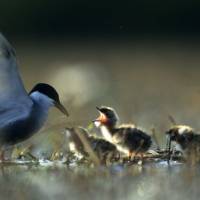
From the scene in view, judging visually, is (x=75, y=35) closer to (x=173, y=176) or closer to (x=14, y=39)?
(x=14, y=39)

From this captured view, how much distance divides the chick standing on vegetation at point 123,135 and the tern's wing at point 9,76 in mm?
686

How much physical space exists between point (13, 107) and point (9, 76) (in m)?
0.26

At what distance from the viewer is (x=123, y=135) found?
8.72 metres

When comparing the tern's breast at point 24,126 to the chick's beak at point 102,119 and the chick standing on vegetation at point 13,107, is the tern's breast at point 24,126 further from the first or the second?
the chick's beak at point 102,119

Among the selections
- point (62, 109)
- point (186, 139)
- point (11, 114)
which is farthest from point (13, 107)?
point (186, 139)

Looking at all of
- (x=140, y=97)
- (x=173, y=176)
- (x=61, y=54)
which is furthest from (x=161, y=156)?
(x=61, y=54)

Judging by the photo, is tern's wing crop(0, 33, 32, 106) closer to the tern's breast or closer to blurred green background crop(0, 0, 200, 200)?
the tern's breast

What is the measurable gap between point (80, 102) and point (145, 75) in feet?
12.9

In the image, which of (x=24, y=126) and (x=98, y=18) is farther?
(x=98, y=18)

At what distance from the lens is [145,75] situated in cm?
1447

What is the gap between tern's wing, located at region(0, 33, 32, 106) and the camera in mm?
8594

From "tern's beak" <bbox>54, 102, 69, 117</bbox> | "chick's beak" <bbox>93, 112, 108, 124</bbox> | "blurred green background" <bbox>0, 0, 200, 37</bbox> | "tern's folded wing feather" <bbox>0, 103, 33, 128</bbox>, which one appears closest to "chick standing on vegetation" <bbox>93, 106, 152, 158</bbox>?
"chick's beak" <bbox>93, 112, 108, 124</bbox>

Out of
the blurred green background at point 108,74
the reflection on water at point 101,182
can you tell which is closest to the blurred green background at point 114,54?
the blurred green background at point 108,74

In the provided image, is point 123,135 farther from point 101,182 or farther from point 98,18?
point 98,18
